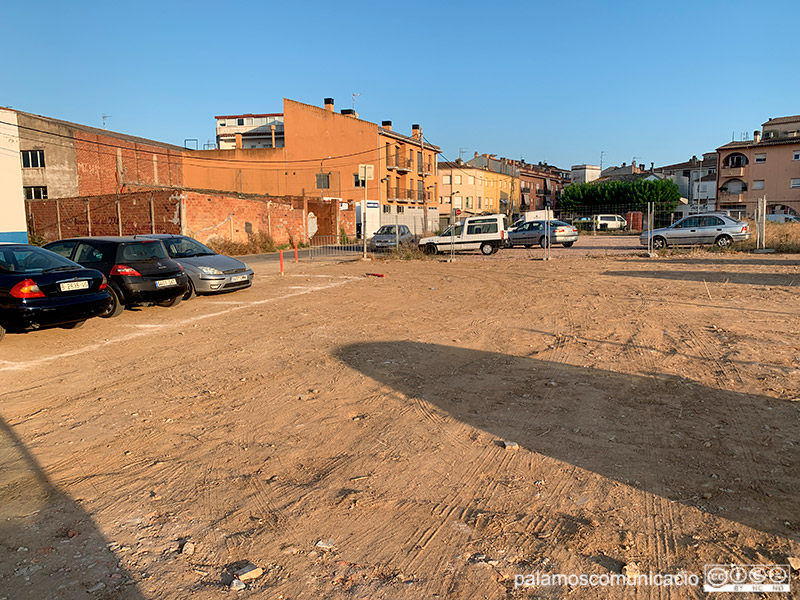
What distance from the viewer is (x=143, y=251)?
36.5ft

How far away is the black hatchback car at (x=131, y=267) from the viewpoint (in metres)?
10.5

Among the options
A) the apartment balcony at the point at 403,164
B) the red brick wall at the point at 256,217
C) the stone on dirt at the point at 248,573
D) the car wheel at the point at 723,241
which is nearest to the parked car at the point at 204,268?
the stone on dirt at the point at 248,573

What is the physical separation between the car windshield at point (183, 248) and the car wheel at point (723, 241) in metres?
21.4

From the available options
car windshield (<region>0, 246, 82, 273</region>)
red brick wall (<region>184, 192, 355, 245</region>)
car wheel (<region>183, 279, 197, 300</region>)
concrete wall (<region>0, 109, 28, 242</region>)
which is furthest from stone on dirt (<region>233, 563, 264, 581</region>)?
concrete wall (<region>0, 109, 28, 242</region>)

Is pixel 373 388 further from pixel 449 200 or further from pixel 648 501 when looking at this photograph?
pixel 449 200

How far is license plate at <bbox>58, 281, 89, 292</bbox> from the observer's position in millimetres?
8445

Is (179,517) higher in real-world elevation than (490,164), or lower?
lower

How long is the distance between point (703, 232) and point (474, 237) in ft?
32.6

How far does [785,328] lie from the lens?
8.38 m

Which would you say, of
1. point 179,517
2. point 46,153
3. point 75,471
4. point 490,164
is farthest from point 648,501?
point 490,164

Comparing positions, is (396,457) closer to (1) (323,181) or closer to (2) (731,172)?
(1) (323,181)

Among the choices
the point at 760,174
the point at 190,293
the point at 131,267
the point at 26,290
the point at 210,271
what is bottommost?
the point at 190,293

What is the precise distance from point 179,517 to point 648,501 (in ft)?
9.68

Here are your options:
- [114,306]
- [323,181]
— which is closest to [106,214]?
[323,181]
